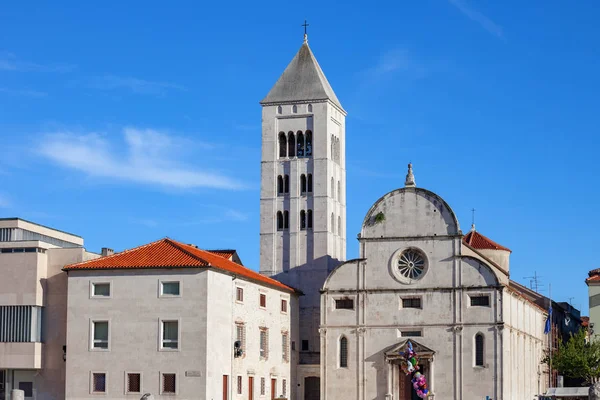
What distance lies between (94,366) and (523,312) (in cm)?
3222

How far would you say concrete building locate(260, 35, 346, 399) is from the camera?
89000 mm

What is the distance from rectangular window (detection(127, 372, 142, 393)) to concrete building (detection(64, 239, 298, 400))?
2.2 inches

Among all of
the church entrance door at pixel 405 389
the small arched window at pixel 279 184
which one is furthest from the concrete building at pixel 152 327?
the small arched window at pixel 279 184

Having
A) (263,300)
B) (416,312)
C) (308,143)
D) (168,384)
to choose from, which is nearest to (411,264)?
(416,312)

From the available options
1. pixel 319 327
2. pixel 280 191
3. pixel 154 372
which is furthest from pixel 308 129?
pixel 154 372

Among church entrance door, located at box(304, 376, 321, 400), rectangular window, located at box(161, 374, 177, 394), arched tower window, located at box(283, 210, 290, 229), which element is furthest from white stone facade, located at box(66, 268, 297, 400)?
arched tower window, located at box(283, 210, 290, 229)

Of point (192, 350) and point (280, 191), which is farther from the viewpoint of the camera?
point (280, 191)

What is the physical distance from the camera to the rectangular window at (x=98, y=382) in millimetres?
67000

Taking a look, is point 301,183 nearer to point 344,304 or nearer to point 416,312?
point 344,304

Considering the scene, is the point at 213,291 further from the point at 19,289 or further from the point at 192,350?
the point at 19,289

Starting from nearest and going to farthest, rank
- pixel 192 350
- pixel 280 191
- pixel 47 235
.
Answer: pixel 192 350
pixel 47 235
pixel 280 191

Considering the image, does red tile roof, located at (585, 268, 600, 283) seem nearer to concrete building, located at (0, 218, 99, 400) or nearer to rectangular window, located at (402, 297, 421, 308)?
rectangular window, located at (402, 297, 421, 308)

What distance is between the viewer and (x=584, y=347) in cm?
9638

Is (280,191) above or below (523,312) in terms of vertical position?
above
